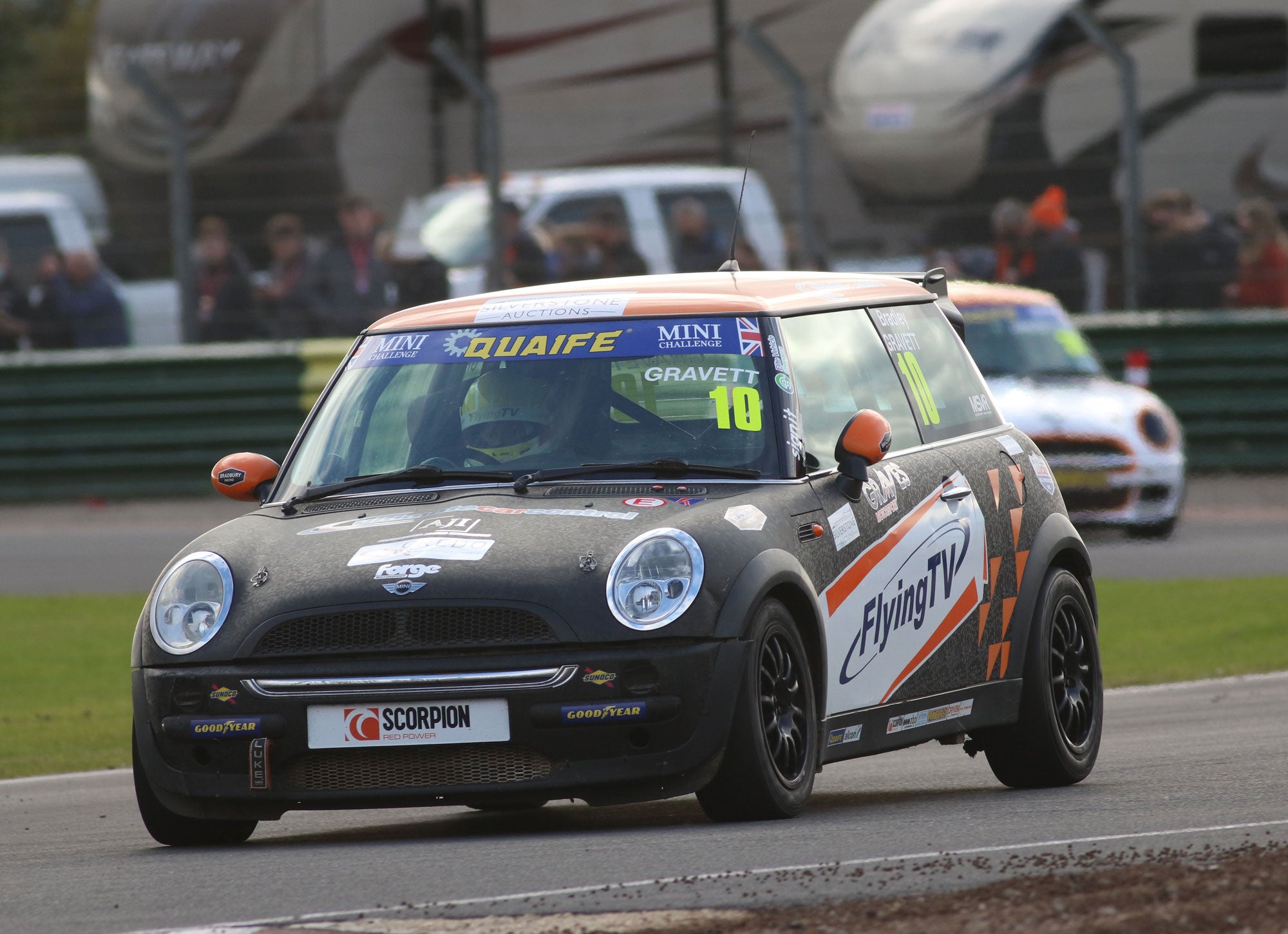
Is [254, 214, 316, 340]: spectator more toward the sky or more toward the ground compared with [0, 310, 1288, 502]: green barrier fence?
more toward the sky

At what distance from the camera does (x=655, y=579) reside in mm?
6586

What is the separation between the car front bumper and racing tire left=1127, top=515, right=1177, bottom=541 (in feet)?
36.9

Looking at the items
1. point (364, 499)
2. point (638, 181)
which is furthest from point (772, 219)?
point (364, 499)

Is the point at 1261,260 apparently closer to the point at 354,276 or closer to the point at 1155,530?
the point at 1155,530

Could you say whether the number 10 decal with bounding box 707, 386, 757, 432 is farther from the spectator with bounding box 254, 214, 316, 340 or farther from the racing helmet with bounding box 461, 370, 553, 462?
the spectator with bounding box 254, 214, 316, 340

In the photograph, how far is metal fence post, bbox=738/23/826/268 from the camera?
18828 mm

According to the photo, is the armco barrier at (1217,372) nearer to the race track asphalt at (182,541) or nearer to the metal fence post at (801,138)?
the race track asphalt at (182,541)

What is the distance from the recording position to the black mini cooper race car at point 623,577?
6543 millimetres

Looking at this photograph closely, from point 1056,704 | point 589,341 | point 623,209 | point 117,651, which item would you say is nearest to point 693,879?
point 589,341

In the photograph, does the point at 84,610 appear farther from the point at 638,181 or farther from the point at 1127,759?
the point at 1127,759

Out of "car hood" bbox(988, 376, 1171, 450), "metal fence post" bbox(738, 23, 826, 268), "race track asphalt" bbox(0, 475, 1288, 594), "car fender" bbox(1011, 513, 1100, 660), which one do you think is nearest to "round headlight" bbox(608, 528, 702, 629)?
"car fender" bbox(1011, 513, 1100, 660)

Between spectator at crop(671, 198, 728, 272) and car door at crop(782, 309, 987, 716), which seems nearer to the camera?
car door at crop(782, 309, 987, 716)

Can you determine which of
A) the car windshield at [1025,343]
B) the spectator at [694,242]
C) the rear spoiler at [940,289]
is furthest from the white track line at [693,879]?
the spectator at [694,242]

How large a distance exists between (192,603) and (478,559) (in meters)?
0.81
